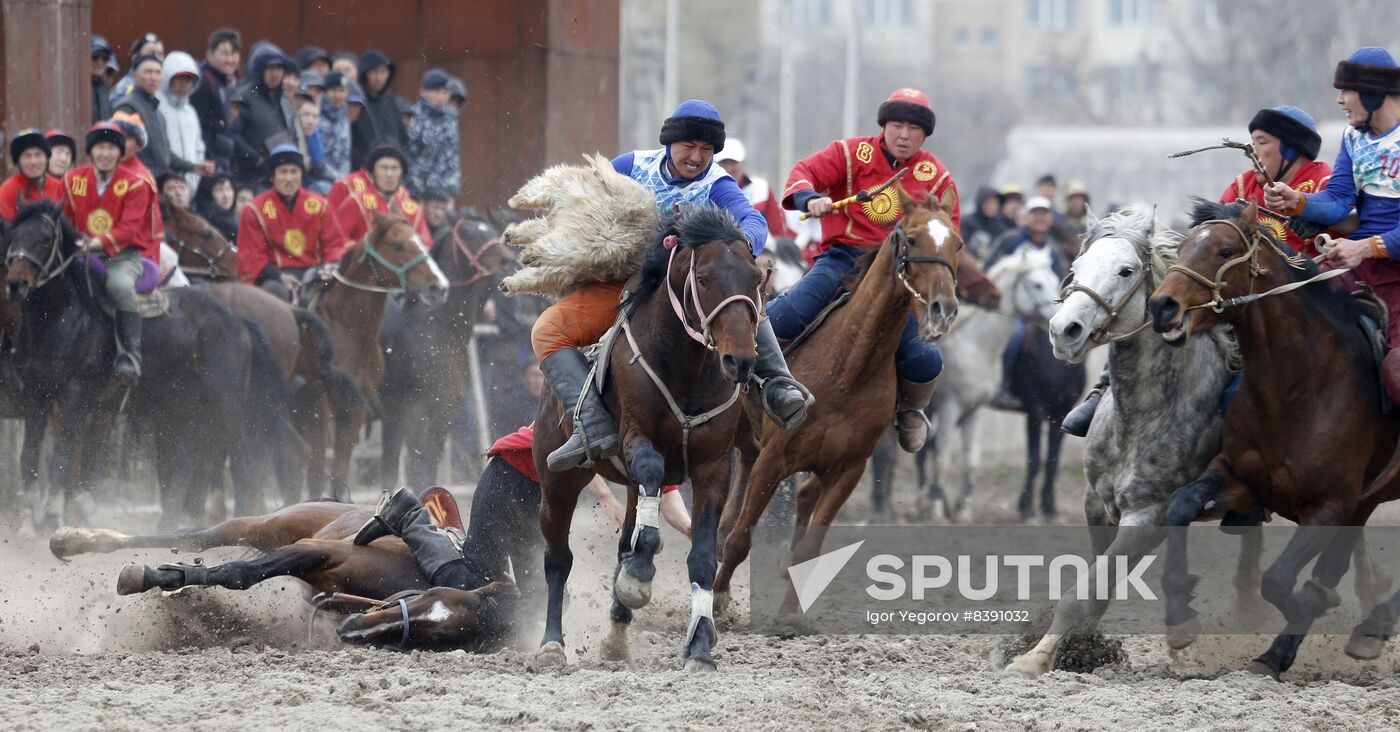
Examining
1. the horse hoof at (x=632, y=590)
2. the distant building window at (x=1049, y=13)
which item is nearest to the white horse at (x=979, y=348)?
the horse hoof at (x=632, y=590)

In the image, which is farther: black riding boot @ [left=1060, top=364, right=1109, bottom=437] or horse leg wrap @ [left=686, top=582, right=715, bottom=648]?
black riding boot @ [left=1060, top=364, right=1109, bottom=437]

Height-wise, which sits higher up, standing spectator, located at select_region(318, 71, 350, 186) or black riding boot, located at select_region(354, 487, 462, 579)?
standing spectator, located at select_region(318, 71, 350, 186)

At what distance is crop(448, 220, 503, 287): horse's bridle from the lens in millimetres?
14258

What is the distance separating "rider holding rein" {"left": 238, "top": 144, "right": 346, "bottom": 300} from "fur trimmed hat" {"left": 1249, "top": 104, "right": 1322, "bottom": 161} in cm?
766

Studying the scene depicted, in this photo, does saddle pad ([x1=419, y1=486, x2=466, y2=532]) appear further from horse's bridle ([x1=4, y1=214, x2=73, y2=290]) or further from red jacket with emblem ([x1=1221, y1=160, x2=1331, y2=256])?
horse's bridle ([x1=4, y1=214, x2=73, y2=290])

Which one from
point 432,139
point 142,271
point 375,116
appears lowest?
point 142,271

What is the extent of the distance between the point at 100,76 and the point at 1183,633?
32.7 ft

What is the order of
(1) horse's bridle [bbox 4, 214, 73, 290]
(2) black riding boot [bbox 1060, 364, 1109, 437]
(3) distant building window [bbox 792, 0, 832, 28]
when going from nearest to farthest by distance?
(2) black riding boot [bbox 1060, 364, 1109, 437] < (1) horse's bridle [bbox 4, 214, 73, 290] < (3) distant building window [bbox 792, 0, 832, 28]

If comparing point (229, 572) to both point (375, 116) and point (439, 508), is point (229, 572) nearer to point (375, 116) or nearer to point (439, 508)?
point (439, 508)

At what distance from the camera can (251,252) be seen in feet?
43.8

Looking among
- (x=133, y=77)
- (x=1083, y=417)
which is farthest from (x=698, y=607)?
(x=133, y=77)

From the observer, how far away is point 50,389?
454 inches

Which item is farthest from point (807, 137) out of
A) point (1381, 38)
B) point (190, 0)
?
point (190, 0)

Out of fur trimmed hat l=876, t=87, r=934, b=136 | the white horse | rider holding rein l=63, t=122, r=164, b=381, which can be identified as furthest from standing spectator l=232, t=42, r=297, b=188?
fur trimmed hat l=876, t=87, r=934, b=136
